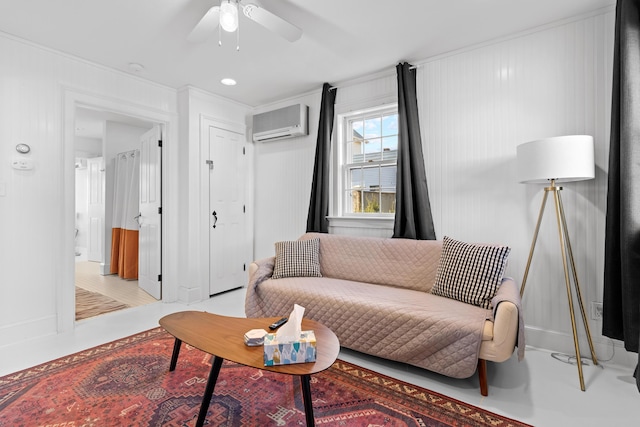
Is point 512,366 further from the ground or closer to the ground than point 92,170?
closer to the ground

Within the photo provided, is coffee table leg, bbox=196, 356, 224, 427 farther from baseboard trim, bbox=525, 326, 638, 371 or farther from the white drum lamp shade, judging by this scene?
baseboard trim, bbox=525, 326, 638, 371

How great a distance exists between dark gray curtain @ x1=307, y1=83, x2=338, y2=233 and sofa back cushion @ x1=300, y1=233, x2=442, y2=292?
0.34 meters

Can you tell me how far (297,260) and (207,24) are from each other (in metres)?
2.02

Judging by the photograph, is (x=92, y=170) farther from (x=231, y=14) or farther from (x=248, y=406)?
(x=248, y=406)

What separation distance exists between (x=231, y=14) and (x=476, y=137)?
2.17 meters

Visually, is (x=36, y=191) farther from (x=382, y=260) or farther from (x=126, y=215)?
(x=382, y=260)

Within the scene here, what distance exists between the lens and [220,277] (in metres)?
4.01

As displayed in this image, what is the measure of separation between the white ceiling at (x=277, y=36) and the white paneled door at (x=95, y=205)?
3.80 meters

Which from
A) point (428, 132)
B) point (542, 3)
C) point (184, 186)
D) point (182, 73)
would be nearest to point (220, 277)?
point (184, 186)

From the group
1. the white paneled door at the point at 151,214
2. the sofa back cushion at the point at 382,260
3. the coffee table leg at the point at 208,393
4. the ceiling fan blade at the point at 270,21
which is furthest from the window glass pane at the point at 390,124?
the coffee table leg at the point at 208,393

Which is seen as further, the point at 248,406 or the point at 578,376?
the point at 578,376

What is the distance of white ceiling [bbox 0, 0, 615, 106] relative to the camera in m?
2.19

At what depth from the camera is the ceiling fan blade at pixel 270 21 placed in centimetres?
189

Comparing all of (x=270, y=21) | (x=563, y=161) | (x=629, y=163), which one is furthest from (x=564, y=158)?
(x=270, y=21)
